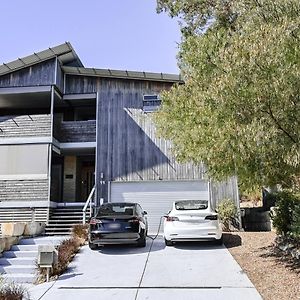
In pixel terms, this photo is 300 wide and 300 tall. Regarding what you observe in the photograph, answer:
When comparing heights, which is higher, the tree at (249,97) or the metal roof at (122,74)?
the metal roof at (122,74)

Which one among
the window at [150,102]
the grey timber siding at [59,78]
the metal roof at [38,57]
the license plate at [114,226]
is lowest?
the license plate at [114,226]

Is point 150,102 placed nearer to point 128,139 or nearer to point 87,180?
point 128,139

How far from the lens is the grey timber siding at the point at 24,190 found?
58.0 feet

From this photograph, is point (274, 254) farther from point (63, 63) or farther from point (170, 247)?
point (63, 63)

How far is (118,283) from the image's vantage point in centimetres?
820

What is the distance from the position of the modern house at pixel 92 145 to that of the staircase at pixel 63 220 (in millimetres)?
52

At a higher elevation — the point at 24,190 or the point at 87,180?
the point at 87,180

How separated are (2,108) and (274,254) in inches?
671

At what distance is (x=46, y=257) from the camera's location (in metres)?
9.01

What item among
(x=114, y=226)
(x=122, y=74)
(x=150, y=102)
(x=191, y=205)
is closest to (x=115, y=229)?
(x=114, y=226)

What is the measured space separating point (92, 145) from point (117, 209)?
699 cm

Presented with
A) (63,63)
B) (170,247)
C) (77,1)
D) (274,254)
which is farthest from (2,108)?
(274,254)

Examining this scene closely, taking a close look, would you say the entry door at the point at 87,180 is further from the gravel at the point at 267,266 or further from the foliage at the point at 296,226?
the foliage at the point at 296,226

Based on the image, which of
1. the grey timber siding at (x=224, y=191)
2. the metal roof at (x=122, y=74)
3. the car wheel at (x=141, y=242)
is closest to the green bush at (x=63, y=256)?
the car wheel at (x=141, y=242)
